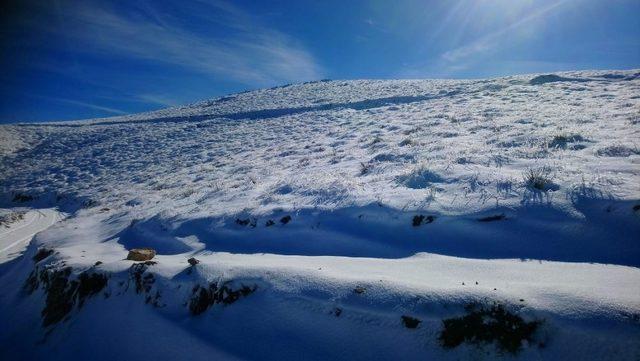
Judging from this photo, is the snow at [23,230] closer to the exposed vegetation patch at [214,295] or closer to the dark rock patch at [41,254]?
the dark rock patch at [41,254]

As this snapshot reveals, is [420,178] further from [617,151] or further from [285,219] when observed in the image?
[617,151]

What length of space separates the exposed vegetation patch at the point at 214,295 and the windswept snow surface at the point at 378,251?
0.08m

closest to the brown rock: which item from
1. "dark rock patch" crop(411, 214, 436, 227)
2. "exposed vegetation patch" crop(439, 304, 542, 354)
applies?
"dark rock patch" crop(411, 214, 436, 227)

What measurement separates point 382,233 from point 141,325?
332cm

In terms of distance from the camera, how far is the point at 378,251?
15.2 ft

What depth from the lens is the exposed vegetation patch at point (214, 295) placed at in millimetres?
4086

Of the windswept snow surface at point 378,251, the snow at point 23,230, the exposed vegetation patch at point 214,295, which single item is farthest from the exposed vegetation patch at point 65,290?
the snow at point 23,230

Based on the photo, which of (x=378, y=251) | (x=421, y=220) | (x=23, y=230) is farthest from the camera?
(x=23, y=230)

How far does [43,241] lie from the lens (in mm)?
7871

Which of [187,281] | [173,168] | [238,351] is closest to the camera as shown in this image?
[238,351]

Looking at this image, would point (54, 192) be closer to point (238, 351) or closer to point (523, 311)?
point (238, 351)

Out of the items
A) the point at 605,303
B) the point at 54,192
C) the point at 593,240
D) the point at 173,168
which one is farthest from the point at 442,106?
the point at 54,192

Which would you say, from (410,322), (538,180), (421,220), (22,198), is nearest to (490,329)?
(410,322)

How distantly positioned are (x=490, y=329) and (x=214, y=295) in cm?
301
